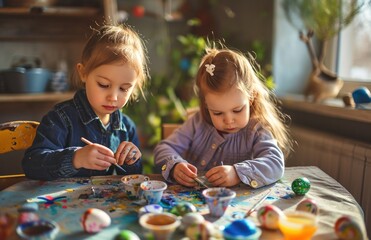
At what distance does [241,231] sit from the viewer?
2.54ft

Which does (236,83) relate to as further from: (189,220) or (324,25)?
(324,25)

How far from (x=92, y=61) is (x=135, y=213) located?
0.56m

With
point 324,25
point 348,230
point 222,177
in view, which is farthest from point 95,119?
point 324,25

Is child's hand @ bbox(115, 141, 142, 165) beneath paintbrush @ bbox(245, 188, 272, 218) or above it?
above

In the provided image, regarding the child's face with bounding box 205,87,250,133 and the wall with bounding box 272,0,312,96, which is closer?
the child's face with bounding box 205,87,250,133

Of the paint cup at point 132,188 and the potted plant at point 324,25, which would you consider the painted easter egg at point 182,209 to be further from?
the potted plant at point 324,25

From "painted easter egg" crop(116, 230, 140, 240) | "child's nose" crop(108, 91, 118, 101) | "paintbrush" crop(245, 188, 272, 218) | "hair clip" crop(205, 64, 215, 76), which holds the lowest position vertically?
"paintbrush" crop(245, 188, 272, 218)

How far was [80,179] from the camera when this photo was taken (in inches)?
46.3

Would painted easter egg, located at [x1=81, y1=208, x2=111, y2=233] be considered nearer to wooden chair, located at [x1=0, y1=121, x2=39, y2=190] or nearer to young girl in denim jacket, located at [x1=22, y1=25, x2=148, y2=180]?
young girl in denim jacket, located at [x1=22, y1=25, x2=148, y2=180]

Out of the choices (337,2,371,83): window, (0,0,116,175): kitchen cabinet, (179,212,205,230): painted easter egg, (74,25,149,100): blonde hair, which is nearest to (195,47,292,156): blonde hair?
(74,25,149,100): blonde hair

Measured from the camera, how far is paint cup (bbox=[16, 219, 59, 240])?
0.74 m

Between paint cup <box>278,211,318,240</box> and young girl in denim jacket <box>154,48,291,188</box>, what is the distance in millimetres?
302

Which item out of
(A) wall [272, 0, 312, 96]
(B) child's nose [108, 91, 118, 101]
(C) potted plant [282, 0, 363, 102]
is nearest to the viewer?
(B) child's nose [108, 91, 118, 101]

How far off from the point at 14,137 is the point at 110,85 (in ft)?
1.23
